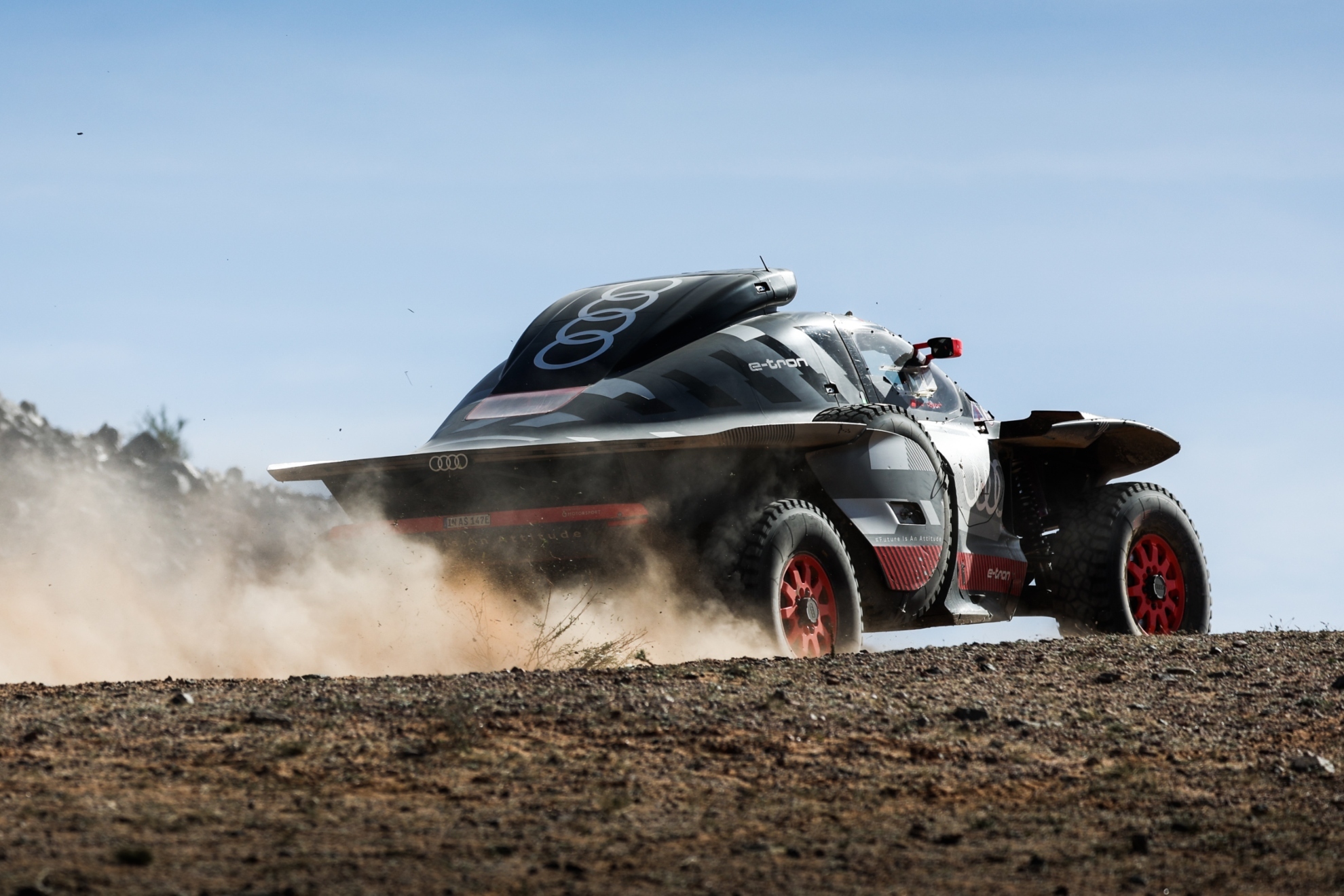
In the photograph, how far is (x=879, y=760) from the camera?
604 cm

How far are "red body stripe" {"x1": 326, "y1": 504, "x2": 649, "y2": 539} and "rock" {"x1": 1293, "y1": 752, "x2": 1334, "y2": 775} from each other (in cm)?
395

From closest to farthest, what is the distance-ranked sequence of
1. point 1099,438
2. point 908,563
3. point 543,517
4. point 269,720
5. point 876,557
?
point 269,720
point 543,517
point 876,557
point 908,563
point 1099,438

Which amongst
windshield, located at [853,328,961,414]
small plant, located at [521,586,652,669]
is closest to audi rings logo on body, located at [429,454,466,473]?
small plant, located at [521,586,652,669]

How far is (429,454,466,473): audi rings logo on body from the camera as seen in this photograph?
9.09 metres

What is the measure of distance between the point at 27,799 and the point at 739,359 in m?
6.11

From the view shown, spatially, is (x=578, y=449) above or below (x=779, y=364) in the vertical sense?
below

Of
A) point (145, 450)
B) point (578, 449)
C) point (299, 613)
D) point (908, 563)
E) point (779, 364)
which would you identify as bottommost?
point (908, 563)

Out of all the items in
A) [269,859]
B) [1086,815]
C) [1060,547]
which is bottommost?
[1086,815]

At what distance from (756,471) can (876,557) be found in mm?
1048

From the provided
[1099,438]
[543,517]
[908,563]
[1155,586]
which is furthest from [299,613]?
[1155,586]

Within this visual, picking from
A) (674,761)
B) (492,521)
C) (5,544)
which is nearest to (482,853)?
(674,761)

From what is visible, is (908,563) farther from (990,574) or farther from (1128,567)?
(1128,567)

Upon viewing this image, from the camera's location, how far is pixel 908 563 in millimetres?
10406

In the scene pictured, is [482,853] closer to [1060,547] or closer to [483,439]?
[483,439]
